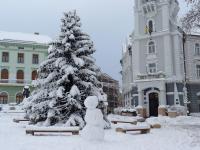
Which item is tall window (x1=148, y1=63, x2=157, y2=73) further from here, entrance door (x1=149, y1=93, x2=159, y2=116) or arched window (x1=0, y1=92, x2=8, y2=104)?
arched window (x1=0, y1=92, x2=8, y2=104)

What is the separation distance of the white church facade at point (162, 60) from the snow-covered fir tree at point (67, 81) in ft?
59.2

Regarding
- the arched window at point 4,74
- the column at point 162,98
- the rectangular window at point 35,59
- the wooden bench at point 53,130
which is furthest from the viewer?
the rectangular window at point 35,59

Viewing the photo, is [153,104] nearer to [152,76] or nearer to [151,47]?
[152,76]

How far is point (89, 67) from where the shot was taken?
2009cm

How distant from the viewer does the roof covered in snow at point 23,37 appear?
51306mm

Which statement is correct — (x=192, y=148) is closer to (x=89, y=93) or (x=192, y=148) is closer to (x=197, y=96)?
(x=89, y=93)

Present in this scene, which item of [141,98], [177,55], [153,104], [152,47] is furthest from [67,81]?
[152,47]

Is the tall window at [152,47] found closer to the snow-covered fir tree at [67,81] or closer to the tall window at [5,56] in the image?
the snow-covered fir tree at [67,81]

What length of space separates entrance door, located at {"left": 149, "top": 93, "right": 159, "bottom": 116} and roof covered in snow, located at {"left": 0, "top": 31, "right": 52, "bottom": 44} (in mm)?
22254

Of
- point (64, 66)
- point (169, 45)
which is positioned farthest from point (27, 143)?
point (169, 45)

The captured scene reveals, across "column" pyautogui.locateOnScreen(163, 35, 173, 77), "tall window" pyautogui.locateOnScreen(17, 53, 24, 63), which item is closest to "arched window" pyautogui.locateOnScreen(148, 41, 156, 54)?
"column" pyautogui.locateOnScreen(163, 35, 173, 77)

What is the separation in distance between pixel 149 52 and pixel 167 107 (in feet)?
23.7

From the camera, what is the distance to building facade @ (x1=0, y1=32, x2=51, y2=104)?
4928cm

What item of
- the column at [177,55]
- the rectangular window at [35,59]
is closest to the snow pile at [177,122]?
the column at [177,55]
